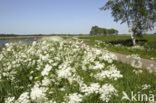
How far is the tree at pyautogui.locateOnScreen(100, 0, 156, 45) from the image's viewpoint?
23016mm

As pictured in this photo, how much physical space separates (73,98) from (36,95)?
1.71 ft

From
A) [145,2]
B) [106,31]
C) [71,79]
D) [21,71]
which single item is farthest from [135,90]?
[106,31]

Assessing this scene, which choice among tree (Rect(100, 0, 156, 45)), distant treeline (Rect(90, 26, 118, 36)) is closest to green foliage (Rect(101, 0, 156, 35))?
tree (Rect(100, 0, 156, 45))

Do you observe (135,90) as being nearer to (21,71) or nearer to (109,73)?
(109,73)

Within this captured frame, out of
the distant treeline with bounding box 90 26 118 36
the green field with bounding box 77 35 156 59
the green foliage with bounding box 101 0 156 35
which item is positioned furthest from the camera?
the distant treeline with bounding box 90 26 118 36

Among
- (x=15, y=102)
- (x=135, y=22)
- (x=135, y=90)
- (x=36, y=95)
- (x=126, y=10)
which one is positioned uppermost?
(x=126, y=10)

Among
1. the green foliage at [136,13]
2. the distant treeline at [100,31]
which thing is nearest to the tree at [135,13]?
the green foliage at [136,13]

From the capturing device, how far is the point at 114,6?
77.6ft

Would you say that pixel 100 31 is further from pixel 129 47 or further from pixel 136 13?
pixel 129 47

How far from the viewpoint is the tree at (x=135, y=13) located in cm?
2302

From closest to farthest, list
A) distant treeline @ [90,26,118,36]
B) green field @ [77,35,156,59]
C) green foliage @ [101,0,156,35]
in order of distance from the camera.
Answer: green field @ [77,35,156,59] < green foliage @ [101,0,156,35] < distant treeline @ [90,26,118,36]

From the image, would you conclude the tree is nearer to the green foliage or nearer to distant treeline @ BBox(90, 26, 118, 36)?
the green foliage

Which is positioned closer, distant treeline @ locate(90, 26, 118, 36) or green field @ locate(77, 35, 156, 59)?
green field @ locate(77, 35, 156, 59)

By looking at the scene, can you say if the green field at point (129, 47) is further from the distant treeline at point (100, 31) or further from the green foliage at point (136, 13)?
the distant treeline at point (100, 31)
